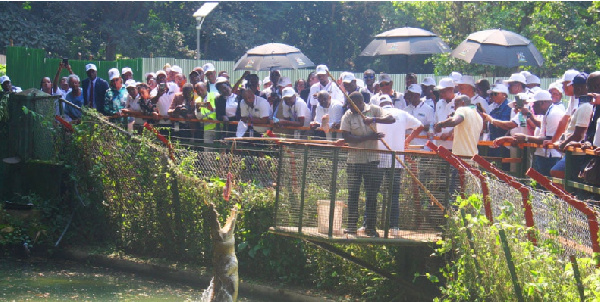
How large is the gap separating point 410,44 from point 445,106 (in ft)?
13.6

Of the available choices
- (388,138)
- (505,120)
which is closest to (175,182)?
(388,138)

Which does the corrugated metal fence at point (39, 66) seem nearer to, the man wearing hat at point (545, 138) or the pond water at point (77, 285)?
the pond water at point (77, 285)

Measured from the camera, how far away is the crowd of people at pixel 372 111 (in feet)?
28.9

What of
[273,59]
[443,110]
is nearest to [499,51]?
[443,110]

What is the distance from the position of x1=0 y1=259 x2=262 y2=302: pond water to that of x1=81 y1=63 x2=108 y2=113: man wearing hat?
4105 mm

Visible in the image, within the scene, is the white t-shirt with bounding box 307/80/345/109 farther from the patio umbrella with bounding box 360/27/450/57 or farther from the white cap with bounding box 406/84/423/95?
the patio umbrella with bounding box 360/27/450/57

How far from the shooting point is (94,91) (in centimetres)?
1553

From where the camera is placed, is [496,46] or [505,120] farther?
[496,46]

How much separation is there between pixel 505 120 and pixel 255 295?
13.4 feet

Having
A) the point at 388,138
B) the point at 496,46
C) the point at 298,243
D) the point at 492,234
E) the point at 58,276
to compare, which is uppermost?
the point at 496,46

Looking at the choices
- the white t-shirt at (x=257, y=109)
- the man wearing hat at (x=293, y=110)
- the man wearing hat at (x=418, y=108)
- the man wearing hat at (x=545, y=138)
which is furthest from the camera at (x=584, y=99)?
the white t-shirt at (x=257, y=109)

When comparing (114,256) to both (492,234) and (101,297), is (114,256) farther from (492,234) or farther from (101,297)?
(492,234)

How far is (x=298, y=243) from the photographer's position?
33.6ft

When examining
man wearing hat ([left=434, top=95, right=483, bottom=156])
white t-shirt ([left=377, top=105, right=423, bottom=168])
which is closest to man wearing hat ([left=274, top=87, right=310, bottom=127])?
white t-shirt ([left=377, top=105, right=423, bottom=168])
